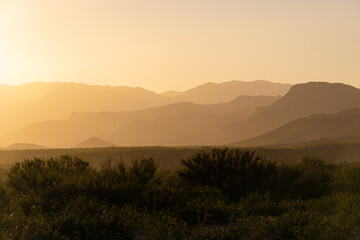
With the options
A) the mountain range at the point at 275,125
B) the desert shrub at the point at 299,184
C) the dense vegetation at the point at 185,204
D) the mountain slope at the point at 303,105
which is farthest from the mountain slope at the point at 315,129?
the dense vegetation at the point at 185,204

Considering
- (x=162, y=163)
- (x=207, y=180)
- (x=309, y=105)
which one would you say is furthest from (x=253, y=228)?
(x=309, y=105)

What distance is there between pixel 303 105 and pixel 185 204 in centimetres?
14092

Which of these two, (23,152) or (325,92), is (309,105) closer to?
(325,92)

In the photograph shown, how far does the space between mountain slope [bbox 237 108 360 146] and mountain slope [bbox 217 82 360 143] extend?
29265 mm

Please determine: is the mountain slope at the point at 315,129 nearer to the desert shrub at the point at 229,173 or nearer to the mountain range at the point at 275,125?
the mountain range at the point at 275,125

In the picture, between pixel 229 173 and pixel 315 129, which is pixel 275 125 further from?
pixel 229 173

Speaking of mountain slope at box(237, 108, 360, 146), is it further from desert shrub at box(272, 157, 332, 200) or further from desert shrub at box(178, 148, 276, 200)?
desert shrub at box(178, 148, 276, 200)

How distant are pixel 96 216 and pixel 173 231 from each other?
1669 millimetres

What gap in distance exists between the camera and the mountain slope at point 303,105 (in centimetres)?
13825

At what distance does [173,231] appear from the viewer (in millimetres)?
6902

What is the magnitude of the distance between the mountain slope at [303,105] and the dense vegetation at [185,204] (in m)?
131

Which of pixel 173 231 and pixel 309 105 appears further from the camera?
pixel 309 105

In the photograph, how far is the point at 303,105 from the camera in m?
142

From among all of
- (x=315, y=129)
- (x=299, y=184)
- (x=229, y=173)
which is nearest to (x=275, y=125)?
(x=315, y=129)
